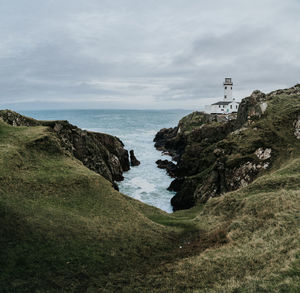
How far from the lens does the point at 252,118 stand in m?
49.5

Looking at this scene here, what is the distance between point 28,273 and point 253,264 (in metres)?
13.2

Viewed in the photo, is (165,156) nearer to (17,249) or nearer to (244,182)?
(244,182)

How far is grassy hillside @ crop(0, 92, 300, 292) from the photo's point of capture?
13.5m

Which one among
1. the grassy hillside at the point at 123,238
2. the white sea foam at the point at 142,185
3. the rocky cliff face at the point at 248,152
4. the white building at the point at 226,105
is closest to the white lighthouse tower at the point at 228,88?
the white building at the point at 226,105

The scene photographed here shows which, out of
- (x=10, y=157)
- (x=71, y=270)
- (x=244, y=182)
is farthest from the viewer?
(x=244, y=182)

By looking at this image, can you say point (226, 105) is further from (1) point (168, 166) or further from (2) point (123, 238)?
(2) point (123, 238)

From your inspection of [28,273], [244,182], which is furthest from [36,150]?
[244,182]

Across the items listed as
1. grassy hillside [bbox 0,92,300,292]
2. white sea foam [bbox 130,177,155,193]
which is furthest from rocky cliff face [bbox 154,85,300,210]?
grassy hillside [bbox 0,92,300,292]

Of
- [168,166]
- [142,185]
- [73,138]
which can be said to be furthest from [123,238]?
[168,166]

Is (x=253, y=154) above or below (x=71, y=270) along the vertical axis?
above

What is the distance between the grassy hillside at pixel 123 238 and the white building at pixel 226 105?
101 m

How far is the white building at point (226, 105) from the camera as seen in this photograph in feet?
414

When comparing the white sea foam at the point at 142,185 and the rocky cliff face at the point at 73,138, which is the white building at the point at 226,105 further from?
the rocky cliff face at the point at 73,138

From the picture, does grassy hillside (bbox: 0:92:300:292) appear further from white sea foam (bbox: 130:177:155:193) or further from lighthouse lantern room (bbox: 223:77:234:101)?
lighthouse lantern room (bbox: 223:77:234:101)
